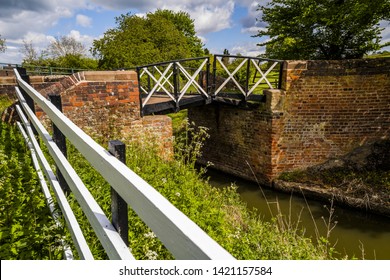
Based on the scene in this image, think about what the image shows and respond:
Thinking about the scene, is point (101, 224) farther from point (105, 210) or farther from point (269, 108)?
point (269, 108)

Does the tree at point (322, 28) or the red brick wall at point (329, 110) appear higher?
the tree at point (322, 28)

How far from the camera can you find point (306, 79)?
8367mm

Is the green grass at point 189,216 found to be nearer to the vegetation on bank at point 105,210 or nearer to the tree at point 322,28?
the vegetation on bank at point 105,210

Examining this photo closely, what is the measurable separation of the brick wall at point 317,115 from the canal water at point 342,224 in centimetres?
114

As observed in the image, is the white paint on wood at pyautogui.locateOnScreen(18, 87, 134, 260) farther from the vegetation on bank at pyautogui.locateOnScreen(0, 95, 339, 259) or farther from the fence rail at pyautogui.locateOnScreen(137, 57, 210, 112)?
the fence rail at pyautogui.locateOnScreen(137, 57, 210, 112)

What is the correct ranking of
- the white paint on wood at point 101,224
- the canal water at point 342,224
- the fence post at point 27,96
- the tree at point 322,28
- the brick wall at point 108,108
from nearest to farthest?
1. the white paint on wood at point 101,224
2. the fence post at point 27,96
3. the brick wall at point 108,108
4. the canal water at point 342,224
5. the tree at point 322,28

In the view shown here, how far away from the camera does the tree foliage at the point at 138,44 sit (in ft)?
65.3

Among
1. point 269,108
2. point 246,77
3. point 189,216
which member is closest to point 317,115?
point 269,108

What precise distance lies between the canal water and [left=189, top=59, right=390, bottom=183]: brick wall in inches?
44.9

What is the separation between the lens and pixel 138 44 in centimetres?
2077

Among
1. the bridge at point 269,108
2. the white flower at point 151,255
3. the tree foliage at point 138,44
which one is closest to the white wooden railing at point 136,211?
the white flower at point 151,255
